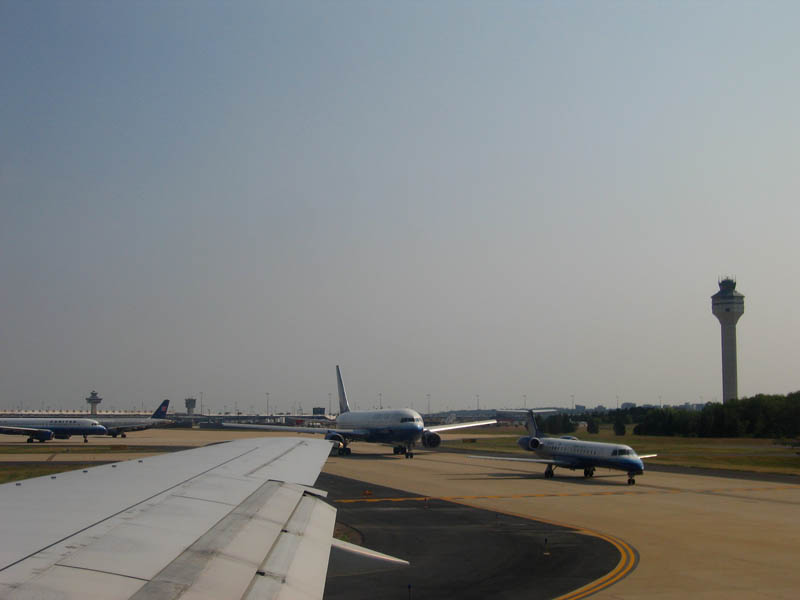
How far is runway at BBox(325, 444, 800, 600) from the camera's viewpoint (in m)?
16.4

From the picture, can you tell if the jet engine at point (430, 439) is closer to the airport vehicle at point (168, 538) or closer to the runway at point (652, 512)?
the runway at point (652, 512)

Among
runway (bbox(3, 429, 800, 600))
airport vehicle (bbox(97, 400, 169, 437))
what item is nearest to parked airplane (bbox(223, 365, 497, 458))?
runway (bbox(3, 429, 800, 600))

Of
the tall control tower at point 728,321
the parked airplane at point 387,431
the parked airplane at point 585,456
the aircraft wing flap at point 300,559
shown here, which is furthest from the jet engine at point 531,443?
the tall control tower at point 728,321

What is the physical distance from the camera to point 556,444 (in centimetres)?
4312

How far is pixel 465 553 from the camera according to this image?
1939 centimetres

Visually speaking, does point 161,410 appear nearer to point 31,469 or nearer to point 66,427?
point 66,427

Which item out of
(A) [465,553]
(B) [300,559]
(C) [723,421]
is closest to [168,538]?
(B) [300,559]

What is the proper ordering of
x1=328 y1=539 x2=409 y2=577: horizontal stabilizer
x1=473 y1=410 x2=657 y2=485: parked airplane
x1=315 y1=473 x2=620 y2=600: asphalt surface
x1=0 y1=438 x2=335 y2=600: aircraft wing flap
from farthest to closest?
x1=473 y1=410 x2=657 y2=485: parked airplane → x1=315 y1=473 x2=620 y2=600: asphalt surface → x1=328 y1=539 x2=409 y2=577: horizontal stabilizer → x1=0 y1=438 x2=335 y2=600: aircraft wing flap

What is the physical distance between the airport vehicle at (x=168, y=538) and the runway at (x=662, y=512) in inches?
412

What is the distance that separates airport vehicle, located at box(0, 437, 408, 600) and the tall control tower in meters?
154

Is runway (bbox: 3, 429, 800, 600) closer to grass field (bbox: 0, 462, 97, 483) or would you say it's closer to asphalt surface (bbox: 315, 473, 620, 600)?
asphalt surface (bbox: 315, 473, 620, 600)

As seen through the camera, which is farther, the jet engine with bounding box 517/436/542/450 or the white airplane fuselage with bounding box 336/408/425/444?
the white airplane fuselage with bounding box 336/408/425/444

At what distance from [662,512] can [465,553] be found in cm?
1180

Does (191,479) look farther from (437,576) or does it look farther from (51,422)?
(51,422)
